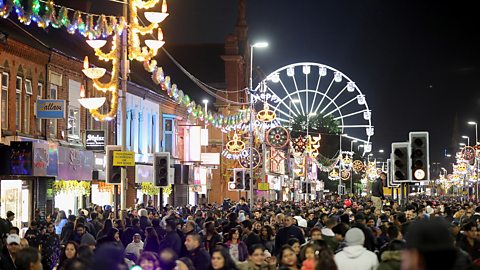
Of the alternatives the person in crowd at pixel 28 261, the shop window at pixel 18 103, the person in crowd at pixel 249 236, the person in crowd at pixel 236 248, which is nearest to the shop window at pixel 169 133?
the shop window at pixel 18 103

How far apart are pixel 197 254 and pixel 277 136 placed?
4168cm

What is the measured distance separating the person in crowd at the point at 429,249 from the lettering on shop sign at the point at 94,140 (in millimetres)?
36418

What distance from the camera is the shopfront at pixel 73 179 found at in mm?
38303

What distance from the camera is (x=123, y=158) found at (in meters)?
24.7

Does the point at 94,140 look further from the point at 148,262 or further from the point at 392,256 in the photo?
the point at 392,256

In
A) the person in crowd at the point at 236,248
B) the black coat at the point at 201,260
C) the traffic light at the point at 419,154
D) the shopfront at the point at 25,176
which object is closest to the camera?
the black coat at the point at 201,260

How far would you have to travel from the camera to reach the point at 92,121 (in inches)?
1772

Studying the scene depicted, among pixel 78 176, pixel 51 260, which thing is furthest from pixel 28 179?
pixel 51 260

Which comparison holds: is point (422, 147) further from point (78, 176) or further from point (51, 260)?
point (78, 176)

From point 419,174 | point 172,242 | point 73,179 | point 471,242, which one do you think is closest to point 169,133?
point 73,179

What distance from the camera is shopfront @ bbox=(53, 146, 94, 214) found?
1508 inches

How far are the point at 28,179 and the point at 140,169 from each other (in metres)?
16.5

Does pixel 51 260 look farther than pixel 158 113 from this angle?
No

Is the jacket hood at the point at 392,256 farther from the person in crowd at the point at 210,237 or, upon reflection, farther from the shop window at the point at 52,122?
the shop window at the point at 52,122
